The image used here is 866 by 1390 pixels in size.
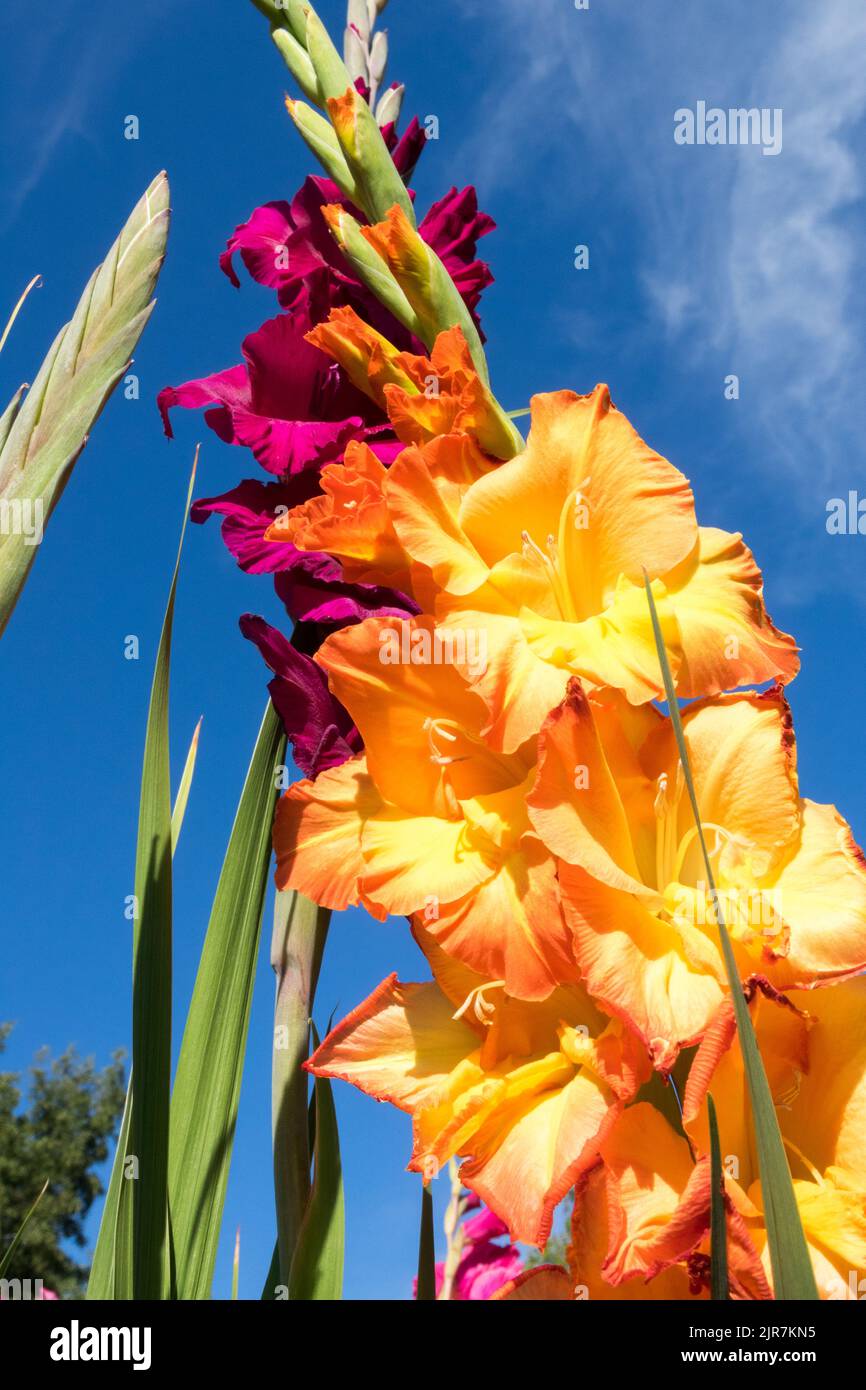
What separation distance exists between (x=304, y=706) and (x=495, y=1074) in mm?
414

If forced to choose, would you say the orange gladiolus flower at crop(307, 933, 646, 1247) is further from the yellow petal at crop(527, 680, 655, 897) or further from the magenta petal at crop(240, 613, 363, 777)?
the magenta petal at crop(240, 613, 363, 777)

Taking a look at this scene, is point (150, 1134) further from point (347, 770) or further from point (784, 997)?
point (784, 997)

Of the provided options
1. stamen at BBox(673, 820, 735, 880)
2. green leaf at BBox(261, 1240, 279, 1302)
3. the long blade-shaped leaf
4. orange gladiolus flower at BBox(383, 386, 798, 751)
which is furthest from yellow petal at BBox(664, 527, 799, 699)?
green leaf at BBox(261, 1240, 279, 1302)

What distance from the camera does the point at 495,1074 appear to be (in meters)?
0.86

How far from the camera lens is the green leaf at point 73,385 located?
73 centimetres

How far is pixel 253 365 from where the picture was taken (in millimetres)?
1209

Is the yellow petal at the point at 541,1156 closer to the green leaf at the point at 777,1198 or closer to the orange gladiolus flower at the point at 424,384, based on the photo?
the green leaf at the point at 777,1198

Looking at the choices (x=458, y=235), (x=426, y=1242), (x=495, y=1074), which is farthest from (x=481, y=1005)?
(x=458, y=235)

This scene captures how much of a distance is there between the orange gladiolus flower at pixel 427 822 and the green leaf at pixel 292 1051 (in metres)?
0.16

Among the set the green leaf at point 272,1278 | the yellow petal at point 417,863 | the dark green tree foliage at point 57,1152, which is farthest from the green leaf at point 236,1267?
the dark green tree foliage at point 57,1152

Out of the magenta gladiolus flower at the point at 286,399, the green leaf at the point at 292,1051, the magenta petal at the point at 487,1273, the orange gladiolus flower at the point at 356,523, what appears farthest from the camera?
the magenta petal at the point at 487,1273

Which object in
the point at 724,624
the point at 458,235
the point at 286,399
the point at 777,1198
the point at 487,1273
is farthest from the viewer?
the point at 487,1273

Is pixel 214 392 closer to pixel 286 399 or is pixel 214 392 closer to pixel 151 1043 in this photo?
pixel 286 399
